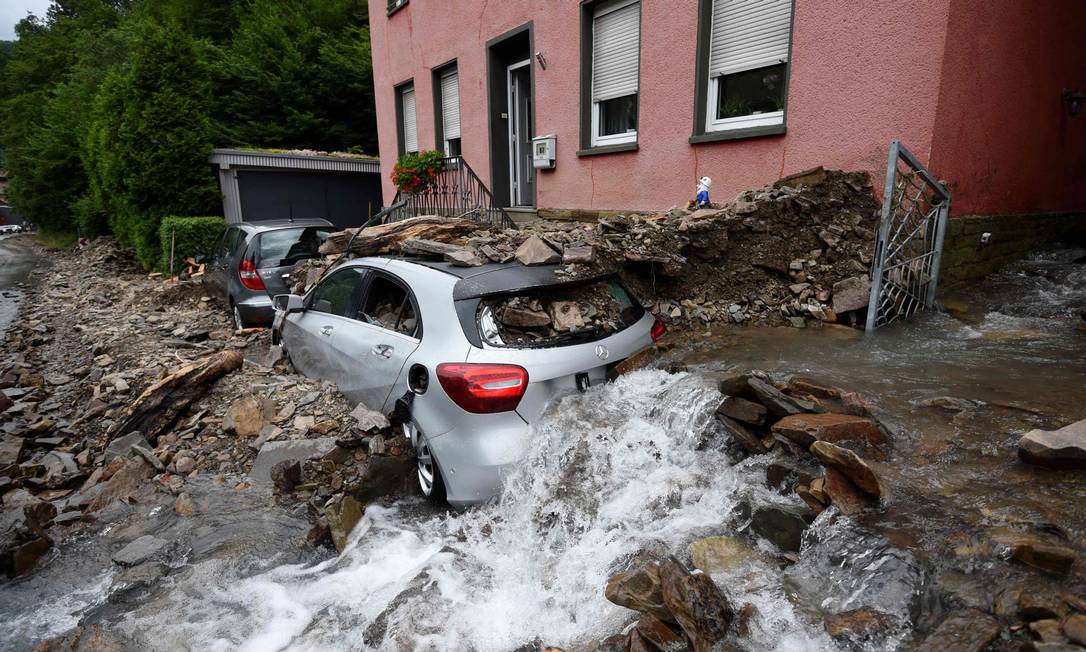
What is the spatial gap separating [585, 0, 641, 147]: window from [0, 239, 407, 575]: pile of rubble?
17.7ft

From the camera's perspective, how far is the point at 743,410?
3.38 meters

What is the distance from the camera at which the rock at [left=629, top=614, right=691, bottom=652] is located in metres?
2.23

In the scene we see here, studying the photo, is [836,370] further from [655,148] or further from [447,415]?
[655,148]

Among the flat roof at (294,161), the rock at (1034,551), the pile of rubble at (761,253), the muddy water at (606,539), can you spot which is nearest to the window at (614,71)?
the pile of rubble at (761,253)

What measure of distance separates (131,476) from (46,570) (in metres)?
0.97

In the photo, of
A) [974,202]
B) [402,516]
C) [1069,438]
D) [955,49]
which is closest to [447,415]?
[402,516]

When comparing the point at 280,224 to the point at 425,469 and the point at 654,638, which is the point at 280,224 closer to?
the point at 425,469

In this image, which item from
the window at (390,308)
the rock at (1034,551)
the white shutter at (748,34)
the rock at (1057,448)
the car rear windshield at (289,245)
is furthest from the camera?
the car rear windshield at (289,245)

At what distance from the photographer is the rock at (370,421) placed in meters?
4.03

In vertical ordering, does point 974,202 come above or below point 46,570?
above

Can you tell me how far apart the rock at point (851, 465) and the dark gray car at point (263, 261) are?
744cm

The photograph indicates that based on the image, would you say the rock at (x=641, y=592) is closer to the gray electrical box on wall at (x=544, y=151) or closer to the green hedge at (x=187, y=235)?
the gray electrical box on wall at (x=544, y=151)

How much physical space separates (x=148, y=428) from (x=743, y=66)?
6862mm

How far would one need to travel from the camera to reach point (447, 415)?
3.43 meters
